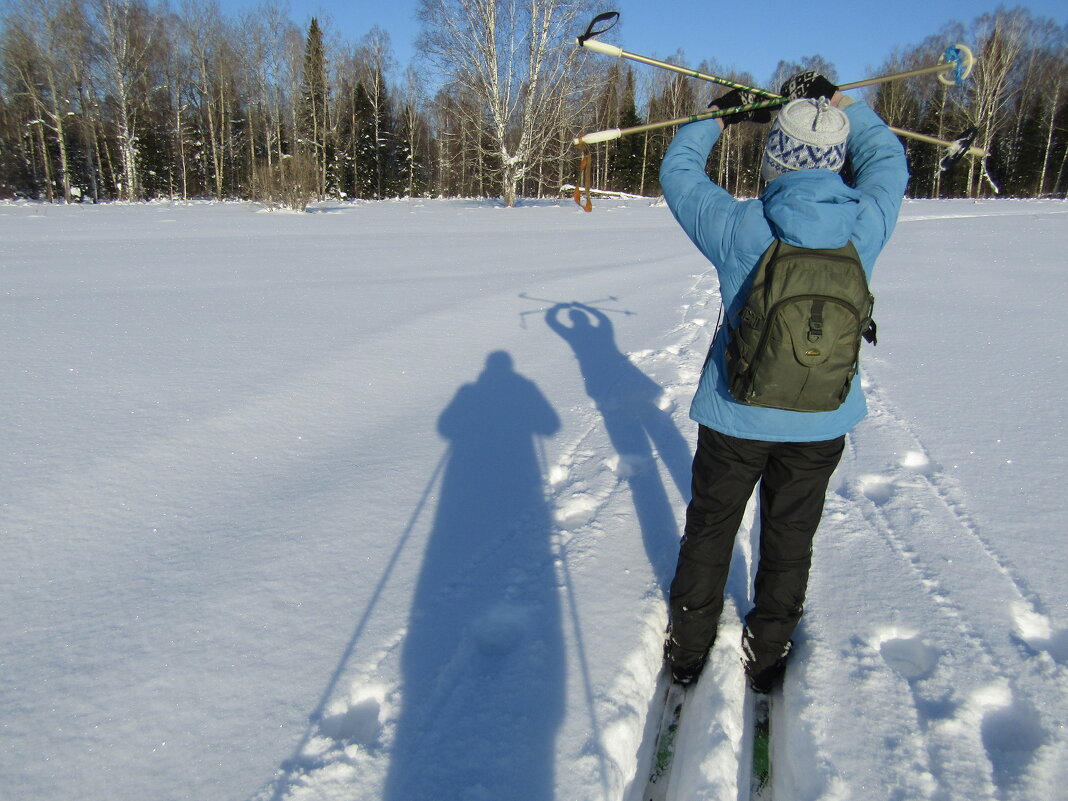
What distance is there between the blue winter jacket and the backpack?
0.18ft

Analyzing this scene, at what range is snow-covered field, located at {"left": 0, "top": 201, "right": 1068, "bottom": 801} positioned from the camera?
1483 millimetres

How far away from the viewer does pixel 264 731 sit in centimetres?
153

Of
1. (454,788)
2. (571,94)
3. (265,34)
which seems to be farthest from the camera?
(265,34)

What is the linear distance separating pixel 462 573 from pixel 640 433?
1518mm

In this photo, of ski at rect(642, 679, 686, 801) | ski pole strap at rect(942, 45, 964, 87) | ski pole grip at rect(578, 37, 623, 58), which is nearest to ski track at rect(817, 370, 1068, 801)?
ski at rect(642, 679, 686, 801)

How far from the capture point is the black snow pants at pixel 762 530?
1562mm

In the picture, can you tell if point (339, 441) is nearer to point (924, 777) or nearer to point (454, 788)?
point (454, 788)

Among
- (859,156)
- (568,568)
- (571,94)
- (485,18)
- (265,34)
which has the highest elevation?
(265,34)


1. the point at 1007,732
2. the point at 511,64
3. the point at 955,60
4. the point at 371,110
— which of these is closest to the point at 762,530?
the point at 1007,732

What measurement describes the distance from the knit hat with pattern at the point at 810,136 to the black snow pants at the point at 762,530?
66 cm

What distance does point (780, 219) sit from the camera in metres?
1.32

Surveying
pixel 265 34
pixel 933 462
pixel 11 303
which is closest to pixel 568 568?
pixel 933 462

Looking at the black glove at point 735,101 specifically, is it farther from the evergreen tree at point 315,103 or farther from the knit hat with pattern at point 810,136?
the evergreen tree at point 315,103

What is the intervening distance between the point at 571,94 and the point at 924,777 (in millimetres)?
22887
